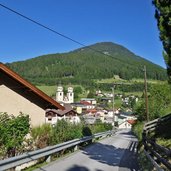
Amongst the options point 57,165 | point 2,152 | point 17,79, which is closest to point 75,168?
point 57,165

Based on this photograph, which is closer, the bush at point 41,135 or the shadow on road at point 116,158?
the shadow on road at point 116,158

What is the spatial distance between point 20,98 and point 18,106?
455mm

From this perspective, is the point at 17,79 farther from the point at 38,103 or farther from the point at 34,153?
the point at 34,153

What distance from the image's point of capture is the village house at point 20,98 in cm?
1702

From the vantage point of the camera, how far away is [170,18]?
48.5 feet

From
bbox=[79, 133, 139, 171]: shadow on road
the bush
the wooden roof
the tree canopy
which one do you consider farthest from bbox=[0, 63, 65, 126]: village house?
the tree canopy

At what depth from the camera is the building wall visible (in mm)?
17016

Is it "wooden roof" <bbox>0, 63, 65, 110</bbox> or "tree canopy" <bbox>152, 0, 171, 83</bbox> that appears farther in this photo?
"wooden roof" <bbox>0, 63, 65, 110</bbox>

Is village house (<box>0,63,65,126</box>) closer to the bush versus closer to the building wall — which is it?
the building wall

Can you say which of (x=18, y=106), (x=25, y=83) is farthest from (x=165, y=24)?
(x=18, y=106)

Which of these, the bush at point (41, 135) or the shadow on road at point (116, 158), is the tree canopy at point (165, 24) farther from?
the bush at point (41, 135)

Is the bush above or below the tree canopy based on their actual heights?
below

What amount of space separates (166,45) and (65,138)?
9.97m

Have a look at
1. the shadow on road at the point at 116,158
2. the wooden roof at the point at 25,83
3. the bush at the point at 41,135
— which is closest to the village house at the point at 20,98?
the wooden roof at the point at 25,83
